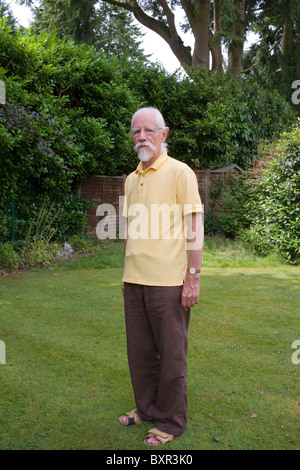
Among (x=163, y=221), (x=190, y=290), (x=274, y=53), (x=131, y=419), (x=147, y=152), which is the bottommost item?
(x=131, y=419)

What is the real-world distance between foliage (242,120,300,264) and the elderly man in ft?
22.3

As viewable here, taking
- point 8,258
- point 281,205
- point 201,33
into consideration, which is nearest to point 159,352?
point 8,258

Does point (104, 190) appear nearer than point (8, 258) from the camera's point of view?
No

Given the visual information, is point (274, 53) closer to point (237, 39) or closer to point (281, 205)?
point (237, 39)

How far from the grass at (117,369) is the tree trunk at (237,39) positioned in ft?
37.5

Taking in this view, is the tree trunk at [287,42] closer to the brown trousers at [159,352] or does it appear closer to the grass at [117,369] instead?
the grass at [117,369]

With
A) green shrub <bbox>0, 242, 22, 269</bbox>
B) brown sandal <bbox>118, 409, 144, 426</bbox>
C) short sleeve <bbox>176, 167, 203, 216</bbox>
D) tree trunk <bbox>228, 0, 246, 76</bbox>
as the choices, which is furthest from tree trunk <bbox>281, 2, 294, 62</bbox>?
brown sandal <bbox>118, 409, 144, 426</bbox>

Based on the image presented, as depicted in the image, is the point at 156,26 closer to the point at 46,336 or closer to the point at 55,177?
the point at 55,177

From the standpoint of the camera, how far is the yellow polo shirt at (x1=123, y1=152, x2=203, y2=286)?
2.97 m

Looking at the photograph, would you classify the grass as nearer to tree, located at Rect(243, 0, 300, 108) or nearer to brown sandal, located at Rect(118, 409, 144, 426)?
brown sandal, located at Rect(118, 409, 144, 426)

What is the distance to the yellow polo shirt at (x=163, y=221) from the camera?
9.75 feet

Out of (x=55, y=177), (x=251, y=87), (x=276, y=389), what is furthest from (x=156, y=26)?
(x=276, y=389)

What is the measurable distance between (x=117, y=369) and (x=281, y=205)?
647cm

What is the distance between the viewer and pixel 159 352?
3.17 m
